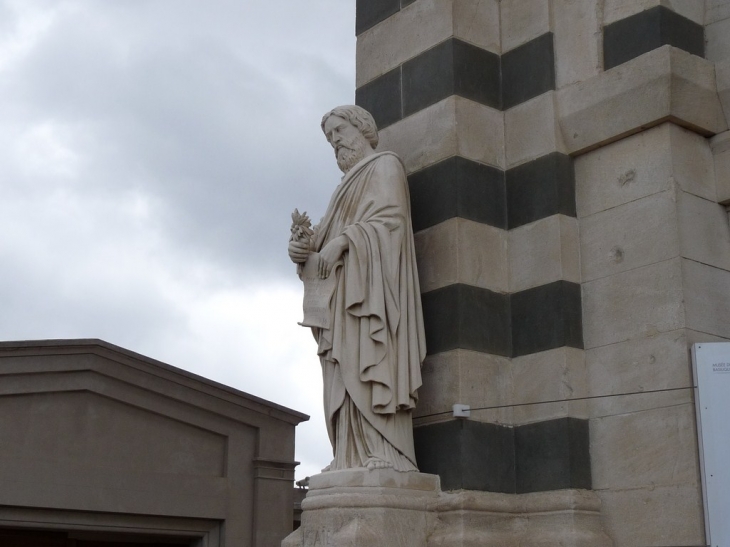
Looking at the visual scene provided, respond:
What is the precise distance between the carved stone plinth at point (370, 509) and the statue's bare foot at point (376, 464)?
2cm

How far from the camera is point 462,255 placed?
6.17 metres

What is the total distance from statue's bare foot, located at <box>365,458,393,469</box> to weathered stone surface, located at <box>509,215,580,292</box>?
4.37 feet

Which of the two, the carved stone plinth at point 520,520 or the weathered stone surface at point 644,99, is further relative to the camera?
the weathered stone surface at point 644,99

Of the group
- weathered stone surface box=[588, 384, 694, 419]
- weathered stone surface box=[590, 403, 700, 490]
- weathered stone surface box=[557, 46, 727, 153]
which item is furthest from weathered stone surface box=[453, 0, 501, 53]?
weathered stone surface box=[590, 403, 700, 490]

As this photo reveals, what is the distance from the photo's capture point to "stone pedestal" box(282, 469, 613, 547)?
551 centimetres

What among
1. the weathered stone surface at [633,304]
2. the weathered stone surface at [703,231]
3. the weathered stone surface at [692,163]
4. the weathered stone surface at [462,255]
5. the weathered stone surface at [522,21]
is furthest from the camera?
the weathered stone surface at [522,21]

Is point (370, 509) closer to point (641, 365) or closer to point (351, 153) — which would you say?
point (641, 365)

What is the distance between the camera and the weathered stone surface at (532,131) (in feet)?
20.7

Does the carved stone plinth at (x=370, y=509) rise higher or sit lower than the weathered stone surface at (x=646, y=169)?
lower

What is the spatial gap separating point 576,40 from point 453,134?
0.92m

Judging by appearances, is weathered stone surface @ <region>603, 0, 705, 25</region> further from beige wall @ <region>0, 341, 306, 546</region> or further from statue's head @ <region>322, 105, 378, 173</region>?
beige wall @ <region>0, 341, 306, 546</region>

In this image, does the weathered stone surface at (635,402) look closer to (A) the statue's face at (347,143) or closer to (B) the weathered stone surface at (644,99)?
(B) the weathered stone surface at (644,99)

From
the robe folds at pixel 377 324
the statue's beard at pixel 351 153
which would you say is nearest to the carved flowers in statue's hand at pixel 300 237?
the robe folds at pixel 377 324

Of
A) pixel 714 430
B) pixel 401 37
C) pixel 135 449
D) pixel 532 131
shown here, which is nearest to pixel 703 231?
pixel 714 430
